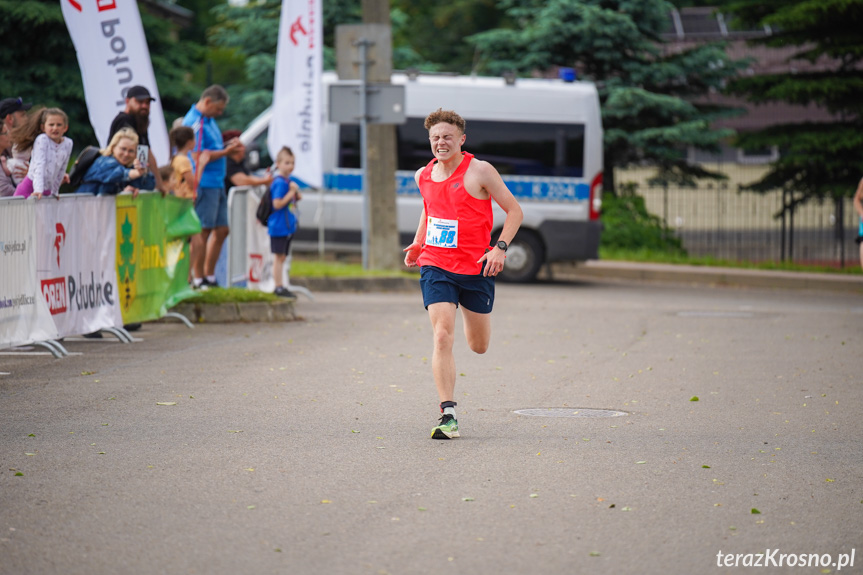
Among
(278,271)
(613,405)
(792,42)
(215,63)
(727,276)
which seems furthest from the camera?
(215,63)

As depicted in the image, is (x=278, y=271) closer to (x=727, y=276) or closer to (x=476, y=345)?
(x=476, y=345)

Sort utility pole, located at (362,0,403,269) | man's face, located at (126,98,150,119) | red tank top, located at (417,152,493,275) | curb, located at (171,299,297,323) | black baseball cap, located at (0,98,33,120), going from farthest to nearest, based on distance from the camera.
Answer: utility pole, located at (362,0,403,269), curb, located at (171,299,297,323), man's face, located at (126,98,150,119), black baseball cap, located at (0,98,33,120), red tank top, located at (417,152,493,275)

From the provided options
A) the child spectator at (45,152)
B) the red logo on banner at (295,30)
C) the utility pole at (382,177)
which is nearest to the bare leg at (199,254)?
the child spectator at (45,152)

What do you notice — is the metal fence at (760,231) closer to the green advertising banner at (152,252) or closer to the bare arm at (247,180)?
the bare arm at (247,180)

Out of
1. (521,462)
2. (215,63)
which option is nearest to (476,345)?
(521,462)

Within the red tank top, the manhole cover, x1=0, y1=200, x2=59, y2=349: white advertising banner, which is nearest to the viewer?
the red tank top

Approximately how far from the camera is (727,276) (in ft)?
71.4

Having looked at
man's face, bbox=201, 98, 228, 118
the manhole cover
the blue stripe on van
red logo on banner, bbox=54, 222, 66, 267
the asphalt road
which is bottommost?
the manhole cover

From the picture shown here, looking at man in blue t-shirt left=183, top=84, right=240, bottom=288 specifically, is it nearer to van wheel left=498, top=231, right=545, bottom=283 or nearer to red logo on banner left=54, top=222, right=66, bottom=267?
red logo on banner left=54, top=222, right=66, bottom=267

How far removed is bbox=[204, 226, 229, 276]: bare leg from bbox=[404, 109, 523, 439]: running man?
6.90 m

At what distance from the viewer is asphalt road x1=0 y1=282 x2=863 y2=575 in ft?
16.1

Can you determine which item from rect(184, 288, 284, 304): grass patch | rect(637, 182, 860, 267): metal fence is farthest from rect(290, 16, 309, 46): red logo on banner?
rect(637, 182, 860, 267): metal fence

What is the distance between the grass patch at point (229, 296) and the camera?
13172 mm

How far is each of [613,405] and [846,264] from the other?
1750cm
